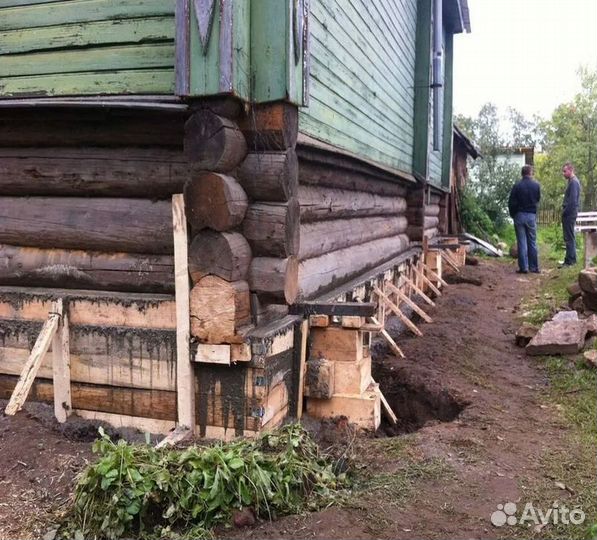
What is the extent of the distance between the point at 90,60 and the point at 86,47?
0.09 metres

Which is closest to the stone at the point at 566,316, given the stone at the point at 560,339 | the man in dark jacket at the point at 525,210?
the stone at the point at 560,339

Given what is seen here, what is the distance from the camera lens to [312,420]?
4.40 metres

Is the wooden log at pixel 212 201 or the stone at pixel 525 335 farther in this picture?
the stone at pixel 525 335

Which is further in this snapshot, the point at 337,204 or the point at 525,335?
the point at 525,335

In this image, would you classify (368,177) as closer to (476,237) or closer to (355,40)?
(355,40)

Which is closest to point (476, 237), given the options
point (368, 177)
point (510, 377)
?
point (368, 177)

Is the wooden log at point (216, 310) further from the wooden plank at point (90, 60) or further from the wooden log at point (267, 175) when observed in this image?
the wooden plank at point (90, 60)

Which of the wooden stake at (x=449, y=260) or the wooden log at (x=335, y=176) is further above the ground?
the wooden log at (x=335, y=176)

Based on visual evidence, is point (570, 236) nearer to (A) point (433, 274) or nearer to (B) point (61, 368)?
(A) point (433, 274)

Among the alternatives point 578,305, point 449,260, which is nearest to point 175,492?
point 578,305

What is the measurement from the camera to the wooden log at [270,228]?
3783 millimetres

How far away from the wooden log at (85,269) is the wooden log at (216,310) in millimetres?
327

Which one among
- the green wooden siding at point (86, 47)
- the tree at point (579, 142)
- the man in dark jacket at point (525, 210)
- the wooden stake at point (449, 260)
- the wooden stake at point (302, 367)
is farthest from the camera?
the tree at point (579, 142)

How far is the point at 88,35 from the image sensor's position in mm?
4047
